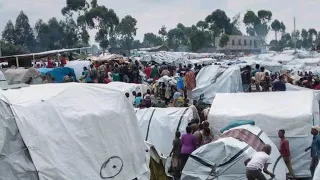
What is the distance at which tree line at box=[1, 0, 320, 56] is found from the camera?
63906mm

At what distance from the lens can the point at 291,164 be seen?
12.7 meters

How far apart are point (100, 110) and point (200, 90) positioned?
40.7 feet

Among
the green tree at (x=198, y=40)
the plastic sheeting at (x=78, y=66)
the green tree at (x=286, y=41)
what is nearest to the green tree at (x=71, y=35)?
the green tree at (x=198, y=40)

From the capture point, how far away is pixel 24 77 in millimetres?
20750

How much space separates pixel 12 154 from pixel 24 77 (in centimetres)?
1319

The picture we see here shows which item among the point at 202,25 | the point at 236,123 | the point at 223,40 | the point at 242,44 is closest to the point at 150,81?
the point at 236,123

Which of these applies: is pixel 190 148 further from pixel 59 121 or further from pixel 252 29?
pixel 252 29

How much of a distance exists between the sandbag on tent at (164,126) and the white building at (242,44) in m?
77.2

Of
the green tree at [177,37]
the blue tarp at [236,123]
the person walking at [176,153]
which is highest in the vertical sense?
the green tree at [177,37]

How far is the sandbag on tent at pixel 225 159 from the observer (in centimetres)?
1046

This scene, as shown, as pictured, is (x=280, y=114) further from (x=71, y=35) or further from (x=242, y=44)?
(x=242, y=44)

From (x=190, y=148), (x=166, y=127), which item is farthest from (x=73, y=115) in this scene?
(x=166, y=127)

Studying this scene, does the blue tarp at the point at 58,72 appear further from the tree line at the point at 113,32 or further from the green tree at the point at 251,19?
the green tree at the point at 251,19

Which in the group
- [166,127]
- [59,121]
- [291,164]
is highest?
[59,121]
